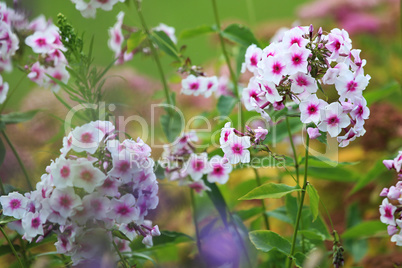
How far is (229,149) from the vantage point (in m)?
0.88

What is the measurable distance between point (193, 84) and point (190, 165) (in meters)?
0.20

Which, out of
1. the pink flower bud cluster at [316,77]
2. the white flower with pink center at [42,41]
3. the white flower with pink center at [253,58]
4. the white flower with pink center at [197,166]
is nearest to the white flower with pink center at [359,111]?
the pink flower bud cluster at [316,77]

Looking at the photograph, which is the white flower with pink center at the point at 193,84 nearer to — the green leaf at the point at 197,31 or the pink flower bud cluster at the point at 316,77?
the green leaf at the point at 197,31

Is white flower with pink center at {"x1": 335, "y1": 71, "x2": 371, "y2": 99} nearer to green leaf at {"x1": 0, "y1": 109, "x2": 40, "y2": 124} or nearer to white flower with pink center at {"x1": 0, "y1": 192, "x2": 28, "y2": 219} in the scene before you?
white flower with pink center at {"x1": 0, "y1": 192, "x2": 28, "y2": 219}

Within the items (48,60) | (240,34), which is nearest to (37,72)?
(48,60)

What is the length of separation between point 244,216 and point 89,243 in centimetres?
48

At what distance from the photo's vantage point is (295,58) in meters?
0.80

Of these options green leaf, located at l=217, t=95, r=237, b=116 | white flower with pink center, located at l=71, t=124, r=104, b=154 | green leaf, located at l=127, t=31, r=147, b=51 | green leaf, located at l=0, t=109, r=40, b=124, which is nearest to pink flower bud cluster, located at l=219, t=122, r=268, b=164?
white flower with pink center, located at l=71, t=124, r=104, b=154

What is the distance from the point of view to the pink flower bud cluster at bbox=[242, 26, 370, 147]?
80cm

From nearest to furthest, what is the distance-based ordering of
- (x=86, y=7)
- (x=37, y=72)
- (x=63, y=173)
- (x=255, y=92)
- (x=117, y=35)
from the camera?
(x=63, y=173) < (x=255, y=92) < (x=86, y=7) < (x=37, y=72) < (x=117, y=35)

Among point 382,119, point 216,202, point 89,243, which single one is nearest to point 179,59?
point 216,202

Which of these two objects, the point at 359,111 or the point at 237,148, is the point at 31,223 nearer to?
the point at 237,148

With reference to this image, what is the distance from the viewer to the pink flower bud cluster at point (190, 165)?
1059 mm

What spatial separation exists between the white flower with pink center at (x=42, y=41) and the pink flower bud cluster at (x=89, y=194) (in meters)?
0.35
